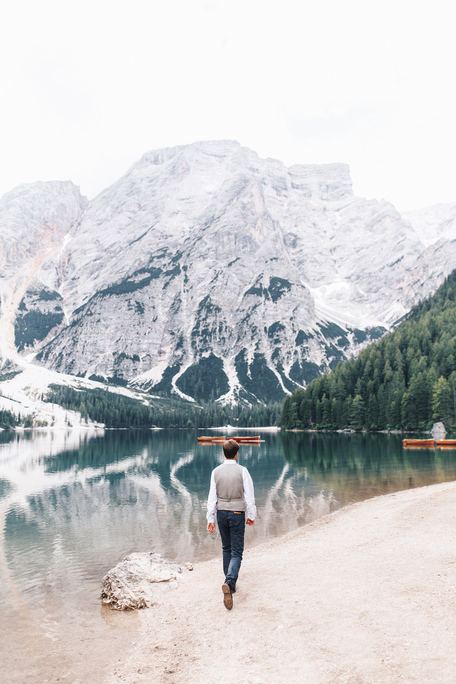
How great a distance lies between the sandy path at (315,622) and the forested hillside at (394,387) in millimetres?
102733

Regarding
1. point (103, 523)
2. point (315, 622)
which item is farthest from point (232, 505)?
point (103, 523)

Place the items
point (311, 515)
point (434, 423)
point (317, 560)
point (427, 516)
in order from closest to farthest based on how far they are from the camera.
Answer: point (317, 560), point (427, 516), point (311, 515), point (434, 423)

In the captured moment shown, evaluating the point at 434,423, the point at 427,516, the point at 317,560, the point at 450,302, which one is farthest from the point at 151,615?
the point at 450,302

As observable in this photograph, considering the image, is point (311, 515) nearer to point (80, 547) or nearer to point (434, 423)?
point (80, 547)

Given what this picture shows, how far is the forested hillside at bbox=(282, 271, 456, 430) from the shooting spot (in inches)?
4422

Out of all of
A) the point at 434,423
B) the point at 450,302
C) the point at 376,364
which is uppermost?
the point at 450,302

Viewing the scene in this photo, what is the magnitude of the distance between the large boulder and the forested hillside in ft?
344

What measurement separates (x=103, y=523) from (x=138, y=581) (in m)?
17.3

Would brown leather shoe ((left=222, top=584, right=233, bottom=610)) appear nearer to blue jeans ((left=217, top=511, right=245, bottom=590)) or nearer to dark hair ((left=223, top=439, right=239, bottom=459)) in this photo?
blue jeans ((left=217, top=511, right=245, bottom=590))

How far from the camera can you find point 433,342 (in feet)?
454

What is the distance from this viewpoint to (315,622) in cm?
991

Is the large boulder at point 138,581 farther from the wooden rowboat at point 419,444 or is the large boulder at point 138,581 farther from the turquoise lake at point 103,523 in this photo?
the wooden rowboat at point 419,444

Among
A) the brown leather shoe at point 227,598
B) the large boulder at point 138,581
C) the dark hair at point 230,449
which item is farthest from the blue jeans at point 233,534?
the large boulder at point 138,581

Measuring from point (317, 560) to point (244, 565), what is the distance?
8.84ft
